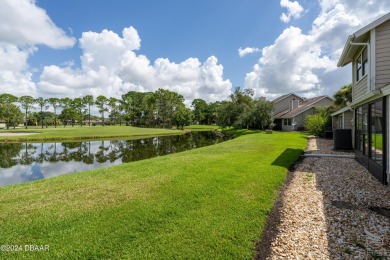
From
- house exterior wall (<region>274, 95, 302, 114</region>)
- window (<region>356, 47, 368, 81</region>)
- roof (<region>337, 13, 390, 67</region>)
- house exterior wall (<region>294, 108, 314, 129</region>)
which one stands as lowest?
house exterior wall (<region>294, 108, 314, 129</region>)

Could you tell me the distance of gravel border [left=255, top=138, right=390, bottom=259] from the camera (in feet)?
10.6

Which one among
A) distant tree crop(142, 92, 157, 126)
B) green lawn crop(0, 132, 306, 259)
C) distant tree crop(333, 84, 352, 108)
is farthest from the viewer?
distant tree crop(142, 92, 157, 126)

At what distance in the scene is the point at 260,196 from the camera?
523cm

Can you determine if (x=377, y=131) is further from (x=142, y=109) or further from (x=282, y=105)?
(x=142, y=109)

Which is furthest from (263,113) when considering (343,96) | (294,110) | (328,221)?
(328,221)

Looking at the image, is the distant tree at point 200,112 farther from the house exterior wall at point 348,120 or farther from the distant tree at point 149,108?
the house exterior wall at point 348,120

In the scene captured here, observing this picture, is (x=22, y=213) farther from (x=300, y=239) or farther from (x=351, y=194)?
(x=351, y=194)

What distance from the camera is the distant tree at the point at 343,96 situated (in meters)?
22.0

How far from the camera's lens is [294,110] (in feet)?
115

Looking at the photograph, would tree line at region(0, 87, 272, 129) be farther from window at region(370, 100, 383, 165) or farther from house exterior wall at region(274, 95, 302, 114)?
window at region(370, 100, 383, 165)

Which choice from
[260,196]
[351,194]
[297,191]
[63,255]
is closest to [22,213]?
[63,255]

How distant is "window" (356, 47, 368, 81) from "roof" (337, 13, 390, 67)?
34 centimetres

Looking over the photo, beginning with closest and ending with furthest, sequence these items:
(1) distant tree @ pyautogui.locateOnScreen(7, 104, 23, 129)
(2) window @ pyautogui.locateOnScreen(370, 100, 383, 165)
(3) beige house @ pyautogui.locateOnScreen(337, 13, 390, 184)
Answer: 1. (3) beige house @ pyautogui.locateOnScreen(337, 13, 390, 184)
2. (2) window @ pyautogui.locateOnScreen(370, 100, 383, 165)
3. (1) distant tree @ pyautogui.locateOnScreen(7, 104, 23, 129)

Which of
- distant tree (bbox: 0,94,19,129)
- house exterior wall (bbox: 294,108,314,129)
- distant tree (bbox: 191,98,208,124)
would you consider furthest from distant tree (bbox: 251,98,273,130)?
distant tree (bbox: 0,94,19,129)
